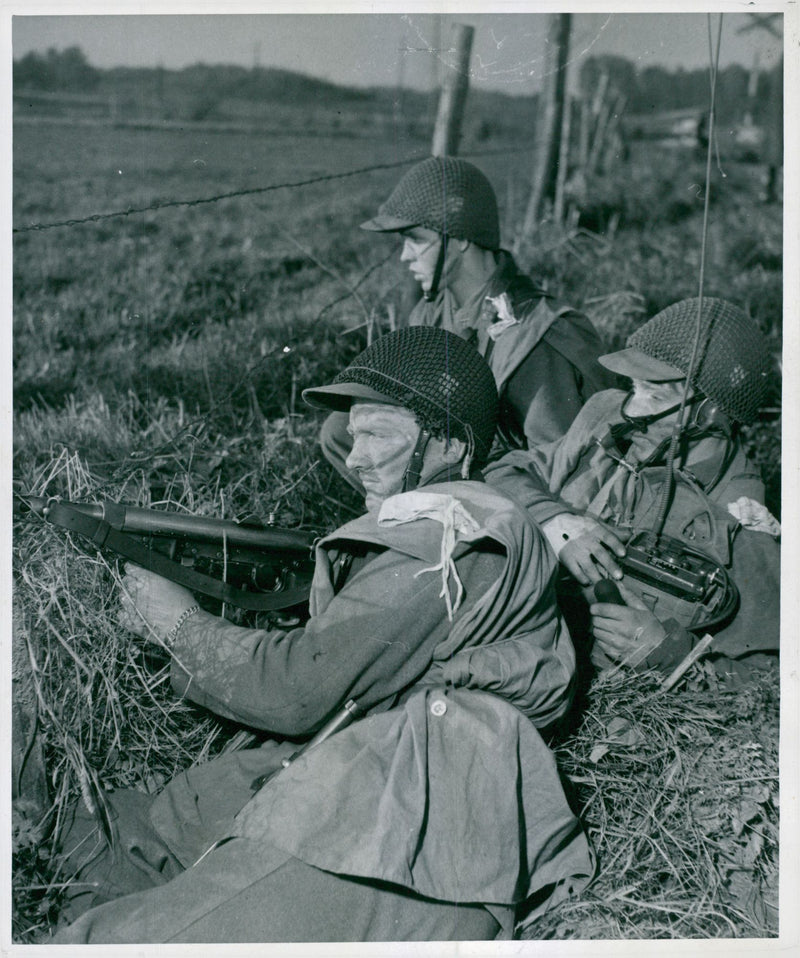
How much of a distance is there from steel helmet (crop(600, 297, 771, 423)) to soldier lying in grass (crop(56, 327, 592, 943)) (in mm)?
1554

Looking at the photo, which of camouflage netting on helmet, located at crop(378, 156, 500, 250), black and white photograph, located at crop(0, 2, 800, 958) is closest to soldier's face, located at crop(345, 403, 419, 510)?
black and white photograph, located at crop(0, 2, 800, 958)

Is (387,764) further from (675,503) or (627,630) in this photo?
(675,503)

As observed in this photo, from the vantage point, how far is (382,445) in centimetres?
335

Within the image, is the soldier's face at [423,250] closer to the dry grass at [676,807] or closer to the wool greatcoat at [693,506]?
the wool greatcoat at [693,506]

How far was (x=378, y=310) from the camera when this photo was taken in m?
6.91

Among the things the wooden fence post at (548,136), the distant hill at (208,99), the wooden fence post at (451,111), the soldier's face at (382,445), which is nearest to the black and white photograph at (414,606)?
the soldier's face at (382,445)

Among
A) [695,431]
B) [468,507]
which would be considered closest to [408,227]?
[695,431]

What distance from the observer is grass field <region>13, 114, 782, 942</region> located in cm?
343

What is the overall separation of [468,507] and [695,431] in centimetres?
164

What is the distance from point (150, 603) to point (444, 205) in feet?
10.5

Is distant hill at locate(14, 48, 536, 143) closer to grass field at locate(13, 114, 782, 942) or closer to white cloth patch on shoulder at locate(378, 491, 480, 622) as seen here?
grass field at locate(13, 114, 782, 942)

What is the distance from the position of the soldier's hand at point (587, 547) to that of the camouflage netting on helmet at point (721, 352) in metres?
0.74

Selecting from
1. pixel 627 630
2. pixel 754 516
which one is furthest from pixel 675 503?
pixel 627 630

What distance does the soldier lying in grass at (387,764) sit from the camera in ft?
8.69
